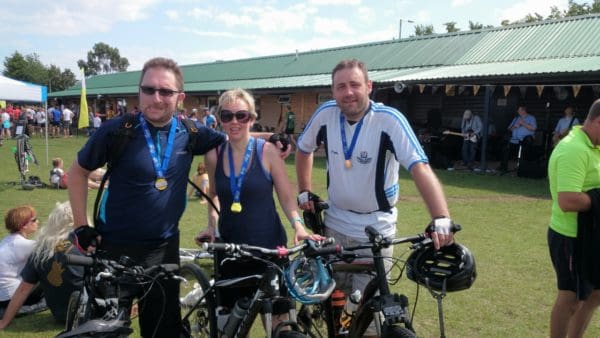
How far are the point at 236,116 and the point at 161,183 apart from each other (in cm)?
67

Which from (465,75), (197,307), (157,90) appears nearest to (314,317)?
(197,307)

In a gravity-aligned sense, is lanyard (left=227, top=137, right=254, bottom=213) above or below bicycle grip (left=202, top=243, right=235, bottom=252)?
above

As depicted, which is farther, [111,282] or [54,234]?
[54,234]

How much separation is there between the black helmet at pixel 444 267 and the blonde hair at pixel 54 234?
3.21m

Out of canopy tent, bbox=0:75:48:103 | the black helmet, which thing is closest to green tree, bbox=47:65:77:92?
canopy tent, bbox=0:75:48:103

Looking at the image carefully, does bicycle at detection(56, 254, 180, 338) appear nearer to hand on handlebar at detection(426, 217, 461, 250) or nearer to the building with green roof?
hand on handlebar at detection(426, 217, 461, 250)

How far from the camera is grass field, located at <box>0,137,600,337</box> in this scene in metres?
4.53

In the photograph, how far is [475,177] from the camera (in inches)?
555

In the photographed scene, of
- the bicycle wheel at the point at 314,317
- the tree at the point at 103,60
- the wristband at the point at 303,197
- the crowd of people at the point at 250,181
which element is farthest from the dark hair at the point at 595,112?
the tree at the point at 103,60

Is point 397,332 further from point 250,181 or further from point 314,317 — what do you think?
point 314,317

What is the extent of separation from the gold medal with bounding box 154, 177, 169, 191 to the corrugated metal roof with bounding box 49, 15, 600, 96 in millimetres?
12961

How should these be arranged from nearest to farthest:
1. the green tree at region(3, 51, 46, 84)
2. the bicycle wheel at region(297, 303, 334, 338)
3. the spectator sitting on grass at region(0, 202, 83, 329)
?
the bicycle wheel at region(297, 303, 334, 338), the spectator sitting on grass at region(0, 202, 83, 329), the green tree at region(3, 51, 46, 84)

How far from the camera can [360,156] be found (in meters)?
3.27

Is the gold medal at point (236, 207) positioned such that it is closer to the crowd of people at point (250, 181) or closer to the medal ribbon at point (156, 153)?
the crowd of people at point (250, 181)
